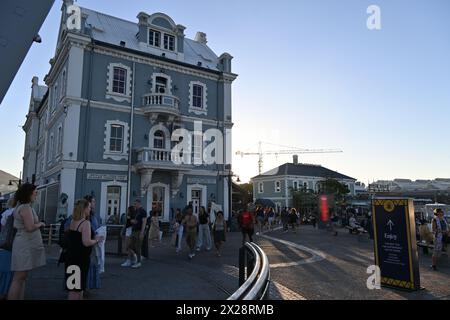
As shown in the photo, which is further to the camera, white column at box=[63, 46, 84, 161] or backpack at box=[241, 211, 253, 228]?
white column at box=[63, 46, 84, 161]

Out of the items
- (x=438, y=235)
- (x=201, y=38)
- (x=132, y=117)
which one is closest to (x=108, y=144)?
(x=132, y=117)

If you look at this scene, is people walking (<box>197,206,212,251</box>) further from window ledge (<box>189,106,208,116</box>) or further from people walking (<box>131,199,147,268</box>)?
window ledge (<box>189,106,208,116</box>)

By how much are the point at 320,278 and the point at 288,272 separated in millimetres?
947

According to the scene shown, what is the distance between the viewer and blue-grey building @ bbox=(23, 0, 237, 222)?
19625 millimetres

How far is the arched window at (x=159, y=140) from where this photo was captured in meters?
22.4

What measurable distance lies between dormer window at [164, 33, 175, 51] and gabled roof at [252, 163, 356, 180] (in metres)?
35.8

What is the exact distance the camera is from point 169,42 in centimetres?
2448

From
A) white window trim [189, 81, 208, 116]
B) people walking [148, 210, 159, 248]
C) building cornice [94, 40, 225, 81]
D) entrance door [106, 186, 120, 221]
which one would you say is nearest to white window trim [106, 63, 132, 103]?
building cornice [94, 40, 225, 81]

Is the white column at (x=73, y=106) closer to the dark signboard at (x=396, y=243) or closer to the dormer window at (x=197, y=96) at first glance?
the dormer window at (x=197, y=96)
